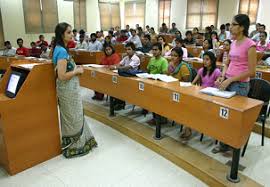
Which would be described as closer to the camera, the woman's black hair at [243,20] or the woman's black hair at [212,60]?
the woman's black hair at [243,20]

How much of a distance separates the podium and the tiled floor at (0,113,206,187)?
125mm

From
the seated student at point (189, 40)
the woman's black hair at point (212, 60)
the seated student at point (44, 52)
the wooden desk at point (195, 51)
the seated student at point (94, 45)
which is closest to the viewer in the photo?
the woman's black hair at point (212, 60)

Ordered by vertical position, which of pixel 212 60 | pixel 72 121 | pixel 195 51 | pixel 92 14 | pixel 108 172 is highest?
pixel 92 14

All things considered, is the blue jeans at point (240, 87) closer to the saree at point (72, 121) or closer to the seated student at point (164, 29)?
the saree at point (72, 121)

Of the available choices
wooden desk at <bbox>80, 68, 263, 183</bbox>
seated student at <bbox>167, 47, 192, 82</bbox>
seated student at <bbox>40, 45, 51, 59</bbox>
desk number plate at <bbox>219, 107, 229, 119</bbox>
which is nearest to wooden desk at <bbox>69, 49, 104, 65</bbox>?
seated student at <bbox>40, 45, 51, 59</bbox>

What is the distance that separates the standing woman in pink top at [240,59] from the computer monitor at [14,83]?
1939 mm

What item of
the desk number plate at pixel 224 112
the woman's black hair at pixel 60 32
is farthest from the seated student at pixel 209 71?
the woman's black hair at pixel 60 32

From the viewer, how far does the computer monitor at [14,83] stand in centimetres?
232

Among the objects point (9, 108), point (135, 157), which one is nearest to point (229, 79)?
point (135, 157)

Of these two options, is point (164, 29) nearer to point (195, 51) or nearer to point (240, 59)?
point (195, 51)

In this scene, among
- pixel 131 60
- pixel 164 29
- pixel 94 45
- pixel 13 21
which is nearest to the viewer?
pixel 131 60

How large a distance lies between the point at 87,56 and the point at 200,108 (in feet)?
17.0

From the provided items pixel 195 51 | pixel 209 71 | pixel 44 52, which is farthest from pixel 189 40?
pixel 209 71

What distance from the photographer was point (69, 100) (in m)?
2.47
